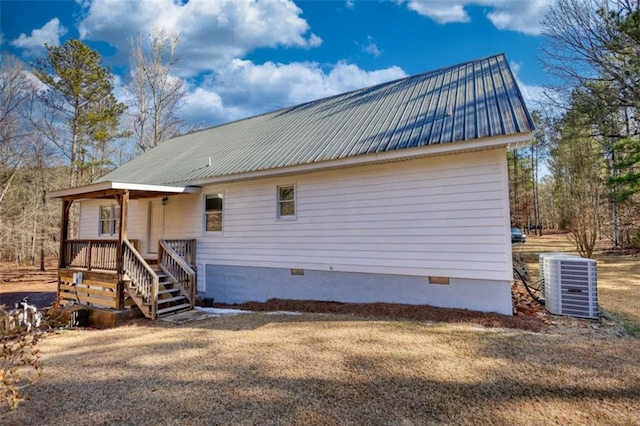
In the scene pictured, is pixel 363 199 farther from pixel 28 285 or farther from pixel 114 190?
pixel 28 285

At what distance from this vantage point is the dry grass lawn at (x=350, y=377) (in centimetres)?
318

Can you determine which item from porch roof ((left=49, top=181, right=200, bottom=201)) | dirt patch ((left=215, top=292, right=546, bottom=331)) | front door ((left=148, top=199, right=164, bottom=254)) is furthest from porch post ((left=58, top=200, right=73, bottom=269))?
dirt patch ((left=215, top=292, right=546, bottom=331))

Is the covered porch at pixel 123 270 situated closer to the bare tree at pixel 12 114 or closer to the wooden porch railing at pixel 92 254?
the wooden porch railing at pixel 92 254

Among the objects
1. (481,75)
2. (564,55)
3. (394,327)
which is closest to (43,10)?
(481,75)

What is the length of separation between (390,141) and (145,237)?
9293 mm

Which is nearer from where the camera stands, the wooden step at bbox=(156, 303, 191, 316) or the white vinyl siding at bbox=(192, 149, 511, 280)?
the white vinyl siding at bbox=(192, 149, 511, 280)

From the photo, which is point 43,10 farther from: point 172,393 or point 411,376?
point 411,376

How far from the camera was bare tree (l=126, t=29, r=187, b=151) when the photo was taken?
21.8 m

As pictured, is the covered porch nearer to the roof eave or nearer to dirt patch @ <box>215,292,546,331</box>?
dirt patch @ <box>215,292,546,331</box>

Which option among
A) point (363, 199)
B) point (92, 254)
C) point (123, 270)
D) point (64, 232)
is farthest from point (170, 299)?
point (363, 199)

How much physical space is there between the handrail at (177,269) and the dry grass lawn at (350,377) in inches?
116

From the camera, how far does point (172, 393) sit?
12.2 ft

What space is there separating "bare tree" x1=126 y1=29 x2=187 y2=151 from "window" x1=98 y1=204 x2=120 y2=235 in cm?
1057

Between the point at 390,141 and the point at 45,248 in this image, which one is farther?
the point at 45,248
